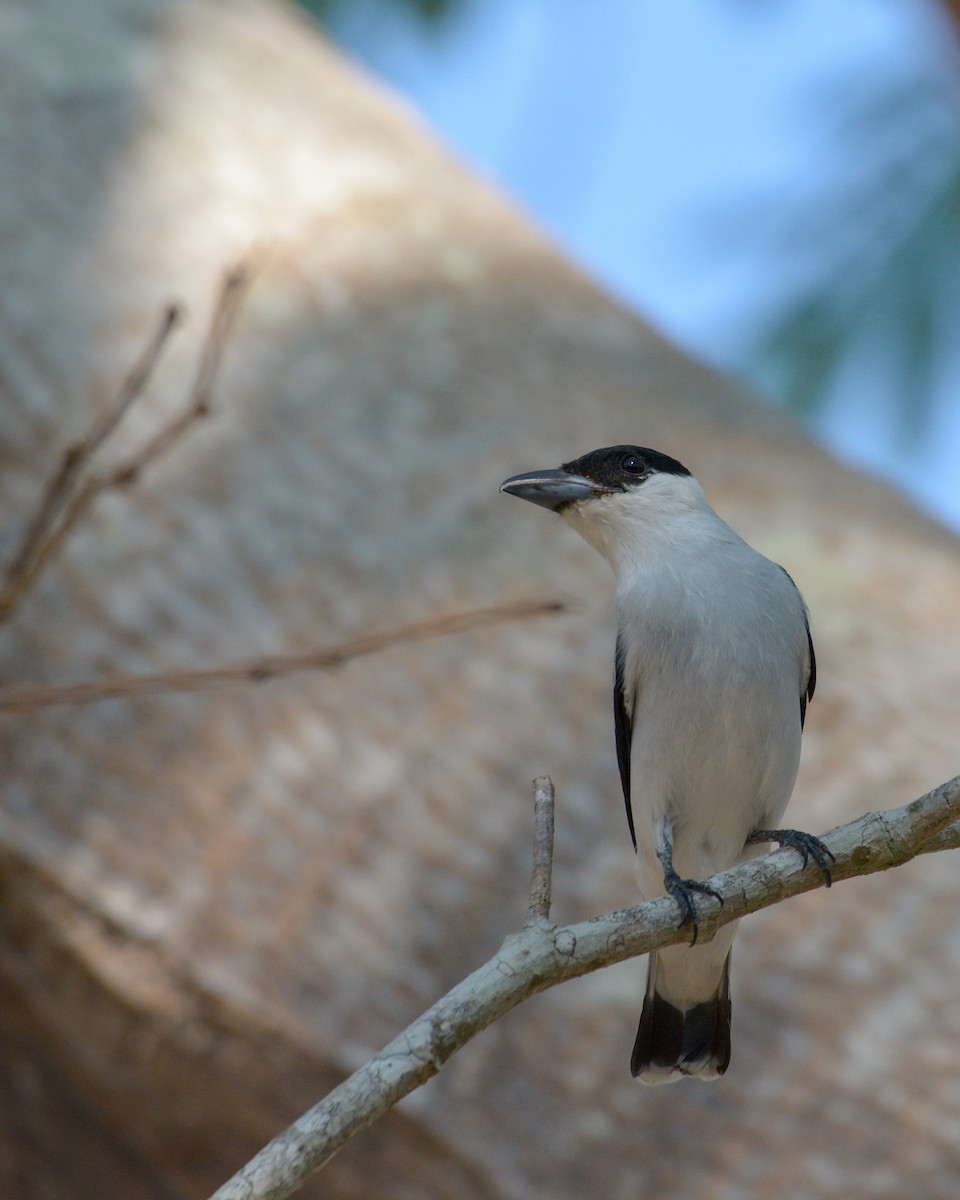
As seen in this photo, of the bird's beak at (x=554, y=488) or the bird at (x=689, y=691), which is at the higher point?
the bird's beak at (x=554, y=488)

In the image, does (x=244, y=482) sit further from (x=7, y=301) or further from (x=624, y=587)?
(x=624, y=587)

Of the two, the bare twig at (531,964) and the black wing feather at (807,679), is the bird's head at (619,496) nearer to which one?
the black wing feather at (807,679)

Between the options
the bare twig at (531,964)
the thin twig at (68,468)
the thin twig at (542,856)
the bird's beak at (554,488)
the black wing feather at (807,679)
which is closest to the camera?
the bare twig at (531,964)

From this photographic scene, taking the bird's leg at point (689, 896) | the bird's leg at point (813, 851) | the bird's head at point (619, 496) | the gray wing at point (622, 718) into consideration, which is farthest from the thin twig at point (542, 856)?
the bird's head at point (619, 496)

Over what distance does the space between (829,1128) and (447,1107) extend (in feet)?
2.70

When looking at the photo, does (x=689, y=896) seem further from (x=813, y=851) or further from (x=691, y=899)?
(x=813, y=851)

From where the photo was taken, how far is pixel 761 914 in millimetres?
3203

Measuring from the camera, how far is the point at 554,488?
7.63ft

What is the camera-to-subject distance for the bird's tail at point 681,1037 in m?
2.29

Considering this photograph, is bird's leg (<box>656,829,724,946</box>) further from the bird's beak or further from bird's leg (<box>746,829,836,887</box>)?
the bird's beak

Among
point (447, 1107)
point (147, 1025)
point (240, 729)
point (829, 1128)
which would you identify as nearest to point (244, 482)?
point (240, 729)

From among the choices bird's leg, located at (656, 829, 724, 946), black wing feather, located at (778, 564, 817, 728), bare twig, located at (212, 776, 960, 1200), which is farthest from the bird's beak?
bare twig, located at (212, 776, 960, 1200)

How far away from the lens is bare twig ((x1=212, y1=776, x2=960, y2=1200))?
1.38 meters

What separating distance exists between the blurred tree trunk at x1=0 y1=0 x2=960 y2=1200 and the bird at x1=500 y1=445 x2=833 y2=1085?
74 centimetres
